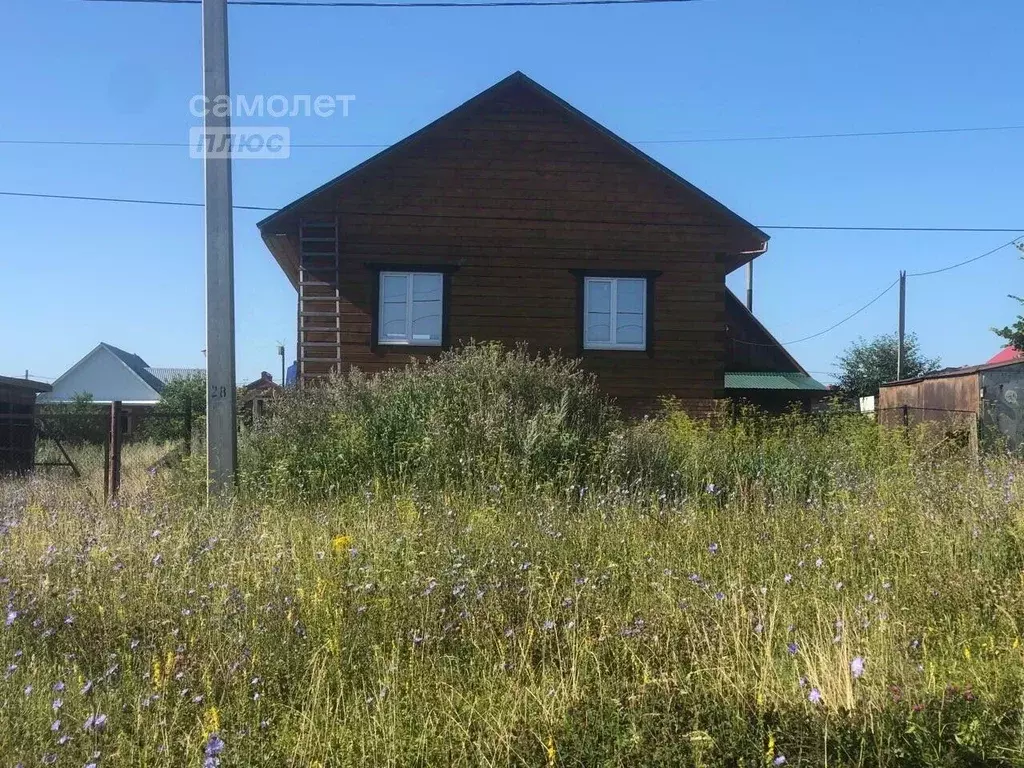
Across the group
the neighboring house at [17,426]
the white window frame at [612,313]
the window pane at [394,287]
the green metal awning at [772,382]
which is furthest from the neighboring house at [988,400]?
the neighboring house at [17,426]

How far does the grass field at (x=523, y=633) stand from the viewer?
3.04 meters

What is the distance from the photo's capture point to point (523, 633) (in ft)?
13.4

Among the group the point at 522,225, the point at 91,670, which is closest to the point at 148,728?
the point at 91,670

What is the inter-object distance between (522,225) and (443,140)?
222cm

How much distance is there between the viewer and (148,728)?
3.23m

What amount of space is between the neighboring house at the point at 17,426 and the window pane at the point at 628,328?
1006cm

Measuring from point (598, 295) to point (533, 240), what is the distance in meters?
1.63

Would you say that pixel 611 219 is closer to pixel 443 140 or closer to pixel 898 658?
pixel 443 140

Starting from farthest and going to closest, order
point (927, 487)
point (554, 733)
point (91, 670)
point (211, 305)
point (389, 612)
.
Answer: point (211, 305) < point (927, 487) < point (389, 612) < point (91, 670) < point (554, 733)

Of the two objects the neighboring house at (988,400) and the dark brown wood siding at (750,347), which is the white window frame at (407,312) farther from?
the dark brown wood siding at (750,347)

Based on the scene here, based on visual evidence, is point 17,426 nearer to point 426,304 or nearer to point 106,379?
point 426,304

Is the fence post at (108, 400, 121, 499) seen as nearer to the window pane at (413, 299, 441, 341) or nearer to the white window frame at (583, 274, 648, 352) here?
the window pane at (413, 299, 441, 341)

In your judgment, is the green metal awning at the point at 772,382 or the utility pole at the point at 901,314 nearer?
the green metal awning at the point at 772,382

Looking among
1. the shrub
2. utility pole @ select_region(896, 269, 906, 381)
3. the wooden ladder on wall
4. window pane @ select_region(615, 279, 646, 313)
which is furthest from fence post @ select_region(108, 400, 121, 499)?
utility pole @ select_region(896, 269, 906, 381)
